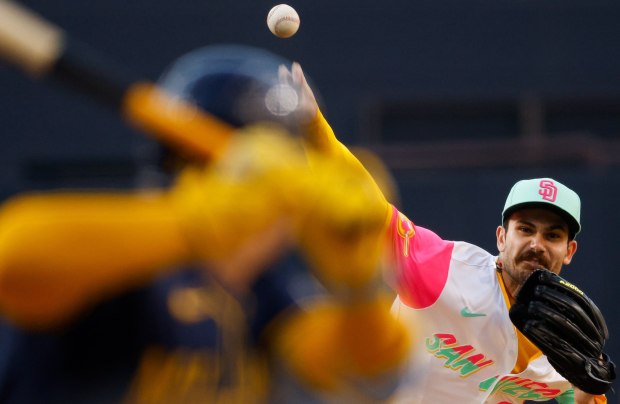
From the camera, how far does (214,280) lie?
2051 mm

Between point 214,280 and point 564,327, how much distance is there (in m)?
2.74

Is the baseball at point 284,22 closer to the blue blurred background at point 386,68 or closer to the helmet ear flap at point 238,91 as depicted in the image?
the helmet ear flap at point 238,91

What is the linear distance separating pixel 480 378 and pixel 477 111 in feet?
18.6

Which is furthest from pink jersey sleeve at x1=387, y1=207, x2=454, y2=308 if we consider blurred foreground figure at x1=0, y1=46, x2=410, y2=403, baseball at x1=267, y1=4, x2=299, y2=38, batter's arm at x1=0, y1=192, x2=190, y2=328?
batter's arm at x1=0, y1=192, x2=190, y2=328

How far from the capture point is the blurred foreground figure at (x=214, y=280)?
74.6 inches

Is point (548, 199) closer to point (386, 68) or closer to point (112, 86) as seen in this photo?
point (112, 86)

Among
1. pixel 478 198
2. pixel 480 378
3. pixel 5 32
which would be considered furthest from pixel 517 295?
pixel 478 198

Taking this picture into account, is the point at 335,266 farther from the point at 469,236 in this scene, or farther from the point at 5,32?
the point at 469,236

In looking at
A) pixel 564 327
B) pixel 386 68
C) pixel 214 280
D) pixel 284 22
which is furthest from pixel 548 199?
pixel 386 68

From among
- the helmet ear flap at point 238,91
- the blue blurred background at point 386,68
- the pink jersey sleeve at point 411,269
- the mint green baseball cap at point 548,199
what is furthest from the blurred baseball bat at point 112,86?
the blue blurred background at point 386,68

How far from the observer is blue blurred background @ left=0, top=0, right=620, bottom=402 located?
32.4 ft

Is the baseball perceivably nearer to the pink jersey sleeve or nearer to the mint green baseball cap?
the pink jersey sleeve

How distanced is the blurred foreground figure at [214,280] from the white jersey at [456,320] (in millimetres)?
2419

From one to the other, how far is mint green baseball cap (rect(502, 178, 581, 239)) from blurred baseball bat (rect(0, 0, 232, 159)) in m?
2.92
